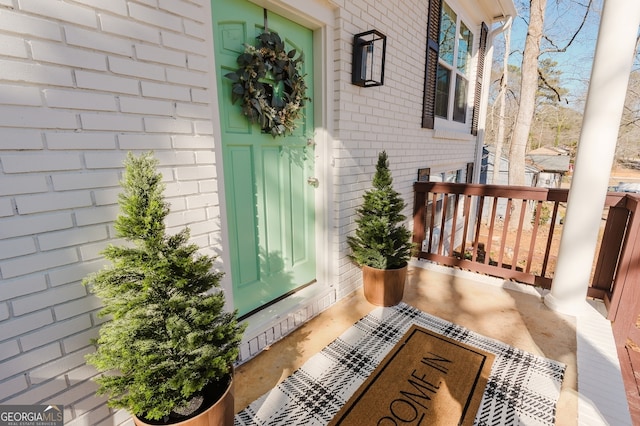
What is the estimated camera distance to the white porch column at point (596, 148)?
6.38ft

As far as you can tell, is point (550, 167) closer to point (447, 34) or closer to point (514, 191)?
point (447, 34)

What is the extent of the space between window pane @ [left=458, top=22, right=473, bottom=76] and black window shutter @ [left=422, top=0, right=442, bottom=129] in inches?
48.2

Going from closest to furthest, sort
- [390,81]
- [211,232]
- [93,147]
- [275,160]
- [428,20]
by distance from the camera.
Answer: [93,147], [211,232], [275,160], [390,81], [428,20]

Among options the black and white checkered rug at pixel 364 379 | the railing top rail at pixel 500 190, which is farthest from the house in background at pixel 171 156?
the railing top rail at pixel 500 190

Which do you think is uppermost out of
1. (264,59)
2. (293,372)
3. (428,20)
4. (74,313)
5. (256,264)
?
(428,20)

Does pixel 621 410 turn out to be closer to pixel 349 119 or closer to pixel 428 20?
pixel 349 119

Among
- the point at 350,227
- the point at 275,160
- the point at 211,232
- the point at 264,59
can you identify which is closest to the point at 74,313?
the point at 211,232

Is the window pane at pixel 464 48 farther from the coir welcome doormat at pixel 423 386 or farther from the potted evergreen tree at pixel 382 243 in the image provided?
the coir welcome doormat at pixel 423 386

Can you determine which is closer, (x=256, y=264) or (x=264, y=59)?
(x=264, y=59)

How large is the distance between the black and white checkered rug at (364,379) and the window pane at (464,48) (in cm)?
435

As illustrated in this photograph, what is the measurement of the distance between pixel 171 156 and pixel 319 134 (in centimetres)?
120

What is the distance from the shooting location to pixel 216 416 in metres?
1.13

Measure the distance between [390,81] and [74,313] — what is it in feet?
9.49

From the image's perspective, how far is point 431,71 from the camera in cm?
365
